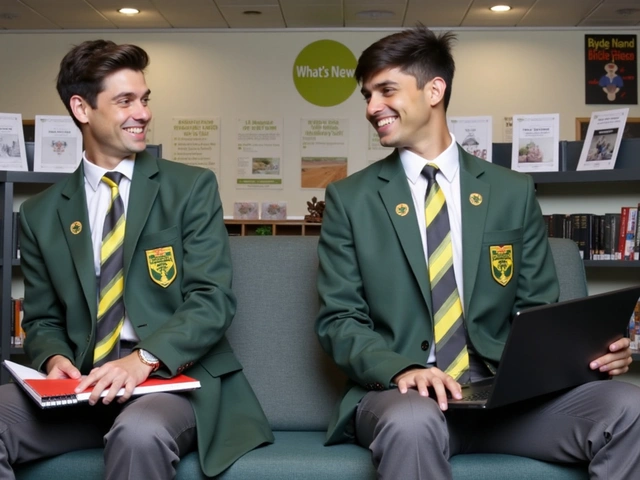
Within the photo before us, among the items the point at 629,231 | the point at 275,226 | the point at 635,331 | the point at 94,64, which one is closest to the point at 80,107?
the point at 94,64

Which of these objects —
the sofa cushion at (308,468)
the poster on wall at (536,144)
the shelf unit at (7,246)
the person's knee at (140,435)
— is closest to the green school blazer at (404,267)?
the sofa cushion at (308,468)

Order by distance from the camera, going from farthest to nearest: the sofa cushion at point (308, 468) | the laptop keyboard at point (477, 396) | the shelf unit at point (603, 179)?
the shelf unit at point (603, 179)
the sofa cushion at point (308, 468)
the laptop keyboard at point (477, 396)

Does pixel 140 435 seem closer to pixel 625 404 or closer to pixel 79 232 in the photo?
pixel 79 232

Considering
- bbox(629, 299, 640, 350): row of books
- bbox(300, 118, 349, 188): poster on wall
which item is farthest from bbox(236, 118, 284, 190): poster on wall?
bbox(629, 299, 640, 350): row of books

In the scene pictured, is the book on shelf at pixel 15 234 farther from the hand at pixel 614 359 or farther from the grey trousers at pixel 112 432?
the hand at pixel 614 359

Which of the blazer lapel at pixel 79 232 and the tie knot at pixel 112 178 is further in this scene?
the tie knot at pixel 112 178

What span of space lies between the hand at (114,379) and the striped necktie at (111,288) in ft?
0.82

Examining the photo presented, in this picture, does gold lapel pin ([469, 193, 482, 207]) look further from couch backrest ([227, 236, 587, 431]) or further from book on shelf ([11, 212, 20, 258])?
book on shelf ([11, 212, 20, 258])

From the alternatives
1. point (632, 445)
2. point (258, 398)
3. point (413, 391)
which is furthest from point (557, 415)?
point (258, 398)

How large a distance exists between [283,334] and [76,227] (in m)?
0.67

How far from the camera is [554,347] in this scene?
69.4 inches

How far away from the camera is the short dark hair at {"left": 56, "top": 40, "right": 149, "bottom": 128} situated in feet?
7.61

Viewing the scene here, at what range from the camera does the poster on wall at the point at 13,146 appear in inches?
169

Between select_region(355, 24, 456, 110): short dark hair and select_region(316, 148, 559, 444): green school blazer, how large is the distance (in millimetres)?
247
